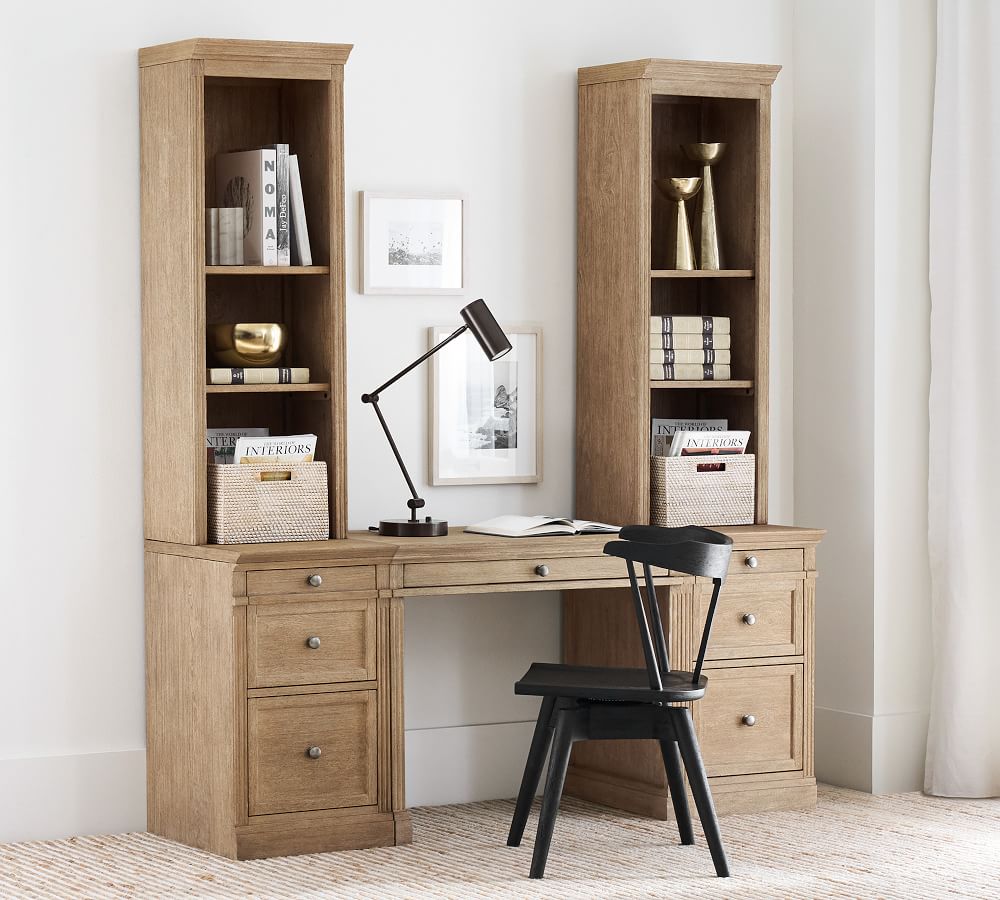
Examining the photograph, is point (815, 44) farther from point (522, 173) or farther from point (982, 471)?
point (982, 471)

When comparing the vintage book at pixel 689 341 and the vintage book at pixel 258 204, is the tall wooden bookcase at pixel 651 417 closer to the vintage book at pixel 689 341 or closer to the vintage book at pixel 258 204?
the vintage book at pixel 689 341

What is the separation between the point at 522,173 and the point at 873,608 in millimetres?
1590

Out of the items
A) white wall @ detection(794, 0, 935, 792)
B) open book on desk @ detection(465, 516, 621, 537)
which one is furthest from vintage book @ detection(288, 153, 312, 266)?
white wall @ detection(794, 0, 935, 792)

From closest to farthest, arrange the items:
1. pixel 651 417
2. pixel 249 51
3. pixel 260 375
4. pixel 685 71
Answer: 1. pixel 249 51
2. pixel 260 375
3. pixel 685 71
4. pixel 651 417

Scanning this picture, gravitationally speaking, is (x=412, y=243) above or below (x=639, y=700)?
above

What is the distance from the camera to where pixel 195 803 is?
12.2ft

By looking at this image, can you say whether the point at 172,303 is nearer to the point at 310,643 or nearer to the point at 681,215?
the point at 310,643

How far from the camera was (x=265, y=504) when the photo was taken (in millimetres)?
3736

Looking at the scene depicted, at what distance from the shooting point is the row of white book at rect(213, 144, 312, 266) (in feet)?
12.3

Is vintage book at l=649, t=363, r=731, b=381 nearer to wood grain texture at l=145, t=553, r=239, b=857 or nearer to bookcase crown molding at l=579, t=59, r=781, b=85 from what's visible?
bookcase crown molding at l=579, t=59, r=781, b=85

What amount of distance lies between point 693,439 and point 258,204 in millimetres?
1343

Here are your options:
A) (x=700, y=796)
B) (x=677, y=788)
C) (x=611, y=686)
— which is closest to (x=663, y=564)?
(x=611, y=686)

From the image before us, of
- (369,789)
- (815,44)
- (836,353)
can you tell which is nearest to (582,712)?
(369,789)

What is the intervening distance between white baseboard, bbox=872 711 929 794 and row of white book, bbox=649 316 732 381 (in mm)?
1111
